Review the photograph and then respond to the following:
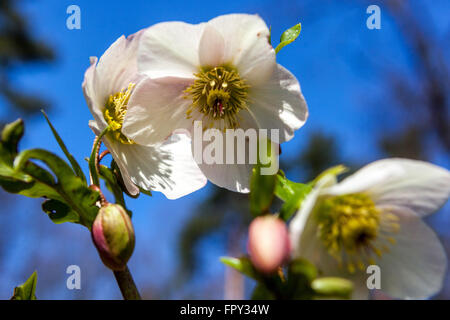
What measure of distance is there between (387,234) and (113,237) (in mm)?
285

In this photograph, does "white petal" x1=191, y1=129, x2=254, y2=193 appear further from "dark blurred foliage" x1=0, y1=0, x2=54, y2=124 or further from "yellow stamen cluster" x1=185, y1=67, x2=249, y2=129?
"dark blurred foliage" x1=0, y1=0, x2=54, y2=124

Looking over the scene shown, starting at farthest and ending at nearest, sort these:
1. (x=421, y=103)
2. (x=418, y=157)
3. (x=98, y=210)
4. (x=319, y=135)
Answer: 1. (x=319, y=135)
2. (x=418, y=157)
3. (x=421, y=103)
4. (x=98, y=210)

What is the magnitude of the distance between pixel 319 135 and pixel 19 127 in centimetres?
1345

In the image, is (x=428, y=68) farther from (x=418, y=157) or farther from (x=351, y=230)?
(x=351, y=230)

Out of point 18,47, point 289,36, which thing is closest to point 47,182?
point 289,36

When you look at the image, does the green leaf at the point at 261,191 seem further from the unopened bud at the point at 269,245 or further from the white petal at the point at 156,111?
the white petal at the point at 156,111

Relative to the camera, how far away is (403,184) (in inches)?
17.2

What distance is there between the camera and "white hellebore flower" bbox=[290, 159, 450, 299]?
43 centimetres

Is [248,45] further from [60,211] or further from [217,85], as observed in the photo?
[60,211]

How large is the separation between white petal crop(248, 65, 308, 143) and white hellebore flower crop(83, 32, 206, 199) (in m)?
0.11

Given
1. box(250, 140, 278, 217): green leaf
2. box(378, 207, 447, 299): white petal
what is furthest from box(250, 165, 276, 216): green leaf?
box(378, 207, 447, 299): white petal

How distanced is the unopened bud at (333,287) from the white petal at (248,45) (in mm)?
297
